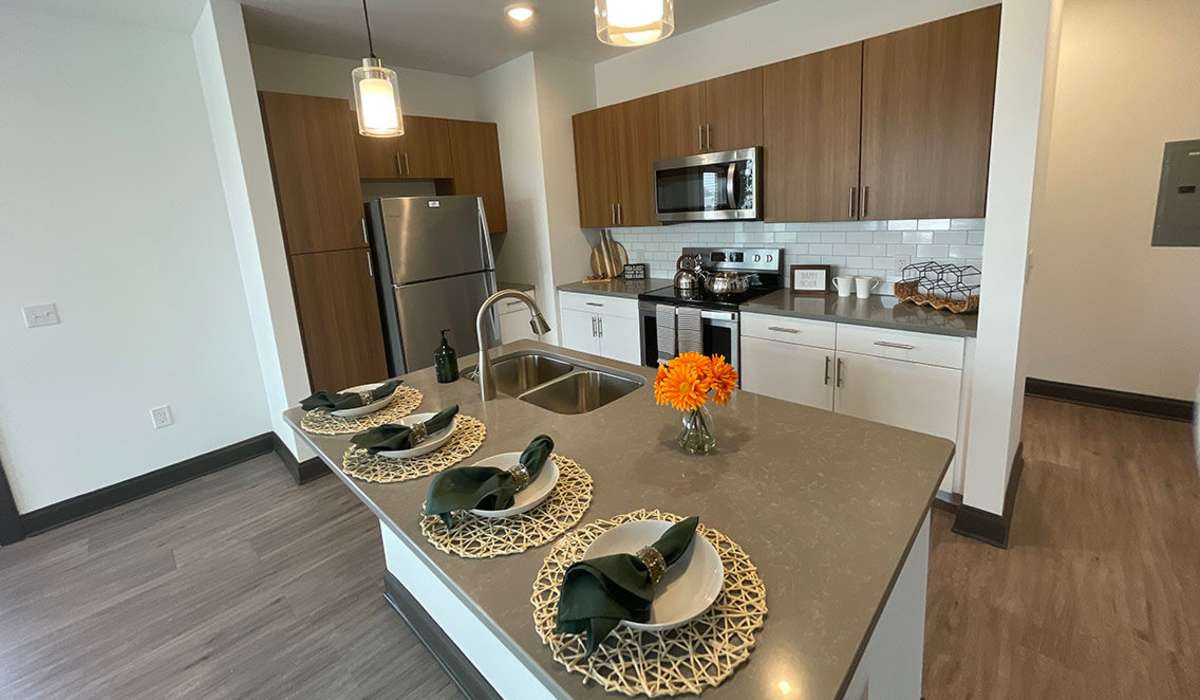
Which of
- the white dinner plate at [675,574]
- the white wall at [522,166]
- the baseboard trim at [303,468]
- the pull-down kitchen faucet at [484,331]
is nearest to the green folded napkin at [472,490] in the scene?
the white dinner plate at [675,574]

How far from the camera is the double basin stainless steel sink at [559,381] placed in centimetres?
197

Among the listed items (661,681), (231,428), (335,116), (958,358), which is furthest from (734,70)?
(231,428)

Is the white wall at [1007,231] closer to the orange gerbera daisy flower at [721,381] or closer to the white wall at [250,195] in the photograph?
the orange gerbera daisy flower at [721,381]

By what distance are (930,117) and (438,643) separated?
2.97 meters

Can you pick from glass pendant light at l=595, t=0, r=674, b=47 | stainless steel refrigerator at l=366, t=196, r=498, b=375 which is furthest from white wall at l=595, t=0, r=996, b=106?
glass pendant light at l=595, t=0, r=674, b=47

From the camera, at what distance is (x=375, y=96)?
66.9 inches

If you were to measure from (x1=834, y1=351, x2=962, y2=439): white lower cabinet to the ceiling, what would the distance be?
2179mm

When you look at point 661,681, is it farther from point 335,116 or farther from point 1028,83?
point 335,116

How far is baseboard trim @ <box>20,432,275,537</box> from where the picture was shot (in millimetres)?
2852

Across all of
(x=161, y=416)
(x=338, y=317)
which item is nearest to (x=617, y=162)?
(x=338, y=317)

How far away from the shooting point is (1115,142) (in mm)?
3197

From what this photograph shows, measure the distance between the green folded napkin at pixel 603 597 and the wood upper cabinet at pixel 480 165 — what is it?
11.4 feet

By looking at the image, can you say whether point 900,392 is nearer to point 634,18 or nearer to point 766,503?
point 766,503

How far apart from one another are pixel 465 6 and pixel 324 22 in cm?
82
